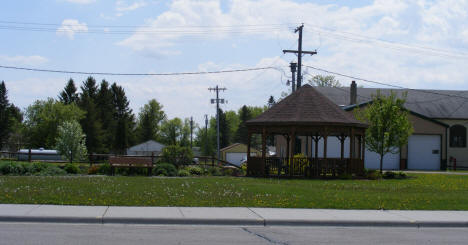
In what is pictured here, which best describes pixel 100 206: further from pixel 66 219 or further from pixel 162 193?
pixel 162 193

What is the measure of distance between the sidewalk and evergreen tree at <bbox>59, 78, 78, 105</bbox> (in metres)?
78.8

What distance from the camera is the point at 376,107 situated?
3012 cm

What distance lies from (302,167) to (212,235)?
56.9 feet

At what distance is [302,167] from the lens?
27.5 metres

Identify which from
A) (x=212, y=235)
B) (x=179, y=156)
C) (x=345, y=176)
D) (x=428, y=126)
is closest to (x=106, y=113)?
(x=428, y=126)

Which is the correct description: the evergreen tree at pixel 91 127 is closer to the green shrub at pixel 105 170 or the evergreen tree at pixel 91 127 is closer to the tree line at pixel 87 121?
the tree line at pixel 87 121

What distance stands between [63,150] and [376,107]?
2338cm

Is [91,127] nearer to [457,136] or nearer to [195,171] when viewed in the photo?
[457,136]

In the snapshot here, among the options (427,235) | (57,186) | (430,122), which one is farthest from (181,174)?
(430,122)

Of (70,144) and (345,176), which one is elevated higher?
(70,144)

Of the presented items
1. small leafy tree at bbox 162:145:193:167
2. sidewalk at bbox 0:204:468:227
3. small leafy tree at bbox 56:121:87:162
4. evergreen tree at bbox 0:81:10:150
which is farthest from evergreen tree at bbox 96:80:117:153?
sidewalk at bbox 0:204:468:227

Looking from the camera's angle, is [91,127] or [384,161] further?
[91,127]

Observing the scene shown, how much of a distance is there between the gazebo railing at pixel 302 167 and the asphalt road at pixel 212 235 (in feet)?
49.1

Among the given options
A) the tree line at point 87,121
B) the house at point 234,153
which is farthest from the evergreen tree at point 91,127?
the house at point 234,153
